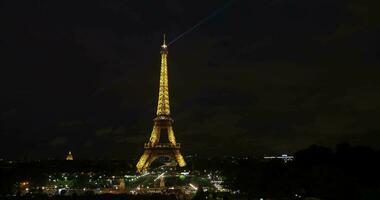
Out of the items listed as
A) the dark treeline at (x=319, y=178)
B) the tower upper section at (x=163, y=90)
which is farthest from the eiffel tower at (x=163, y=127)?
the dark treeline at (x=319, y=178)

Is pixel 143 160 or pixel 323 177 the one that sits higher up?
pixel 143 160

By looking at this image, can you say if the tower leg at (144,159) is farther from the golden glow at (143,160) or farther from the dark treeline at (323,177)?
the dark treeline at (323,177)

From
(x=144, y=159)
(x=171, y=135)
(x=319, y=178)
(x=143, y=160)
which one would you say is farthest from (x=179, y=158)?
(x=319, y=178)

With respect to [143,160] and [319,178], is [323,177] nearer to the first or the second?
[319,178]

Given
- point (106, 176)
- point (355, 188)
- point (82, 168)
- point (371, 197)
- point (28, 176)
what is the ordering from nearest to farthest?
point (371, 197), point (355, 188), point (28, 176), point (106, 176), point (82, 168)

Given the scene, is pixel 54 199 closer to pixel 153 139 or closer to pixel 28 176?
pixel 28 176

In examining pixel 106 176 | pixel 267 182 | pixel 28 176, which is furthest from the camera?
pixel 106 176

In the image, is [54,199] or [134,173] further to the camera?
[134,173]

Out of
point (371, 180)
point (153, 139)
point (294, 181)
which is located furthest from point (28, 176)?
point (371, 180)

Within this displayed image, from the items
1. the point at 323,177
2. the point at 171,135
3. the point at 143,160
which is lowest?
the point at 323,177
